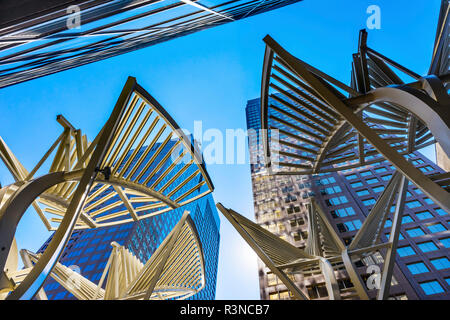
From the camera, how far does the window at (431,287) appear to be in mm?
21672

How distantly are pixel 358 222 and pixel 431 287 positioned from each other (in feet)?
30.0

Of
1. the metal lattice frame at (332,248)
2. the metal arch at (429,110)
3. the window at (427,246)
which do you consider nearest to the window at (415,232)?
the window at (427,246)

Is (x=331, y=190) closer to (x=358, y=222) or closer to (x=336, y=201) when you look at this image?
(x=336, y=201)

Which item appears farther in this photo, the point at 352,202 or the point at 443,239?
the point at 352,202

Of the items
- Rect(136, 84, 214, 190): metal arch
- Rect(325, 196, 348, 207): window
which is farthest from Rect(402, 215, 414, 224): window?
Rect(136, 84, 214, 190): metal arch

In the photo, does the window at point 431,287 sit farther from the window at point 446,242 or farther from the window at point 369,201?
the window at point 369,201

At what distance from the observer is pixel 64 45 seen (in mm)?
5758

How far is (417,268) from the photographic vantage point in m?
23.9

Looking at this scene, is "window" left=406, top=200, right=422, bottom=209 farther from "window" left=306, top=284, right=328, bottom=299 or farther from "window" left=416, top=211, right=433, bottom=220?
"window" left=306, top=284, right=328, bottom=299

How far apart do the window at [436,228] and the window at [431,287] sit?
6.78 m

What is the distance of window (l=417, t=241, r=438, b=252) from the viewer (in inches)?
990
